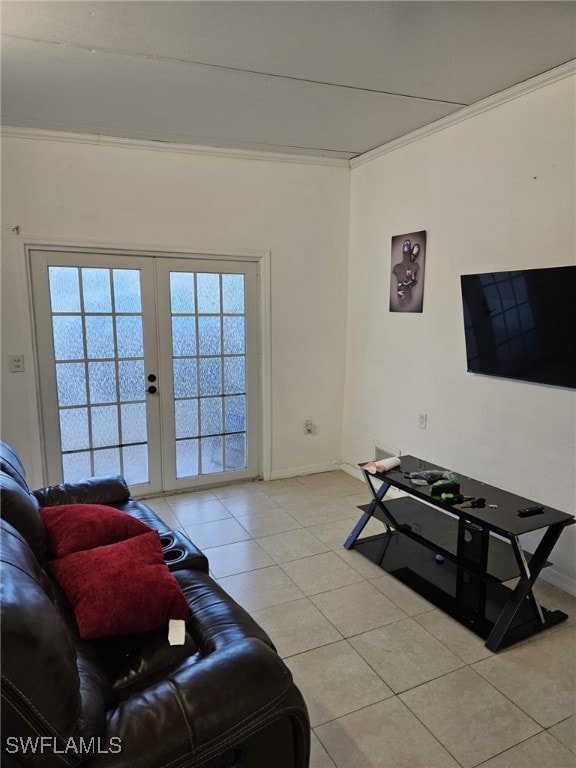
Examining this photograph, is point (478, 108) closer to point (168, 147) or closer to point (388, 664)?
point (168, 147)

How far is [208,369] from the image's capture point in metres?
4.12

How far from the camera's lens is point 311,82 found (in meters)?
2.65

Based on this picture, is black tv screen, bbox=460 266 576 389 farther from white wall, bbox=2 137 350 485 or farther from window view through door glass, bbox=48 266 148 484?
window view through door glass, bbox=48 266 148 484

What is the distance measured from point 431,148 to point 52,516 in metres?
3.29

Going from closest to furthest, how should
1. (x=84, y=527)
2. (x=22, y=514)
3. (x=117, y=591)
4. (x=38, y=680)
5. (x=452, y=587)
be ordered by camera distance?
(x=38, y=680)
(x=117, y=591)
(x=22, y=514)
(x=84, y=527)
(x=452, y=587)

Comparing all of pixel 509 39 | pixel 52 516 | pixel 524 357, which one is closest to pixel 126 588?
pixel 52 516

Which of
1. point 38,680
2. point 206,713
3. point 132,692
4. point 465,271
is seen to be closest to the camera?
point 38,680

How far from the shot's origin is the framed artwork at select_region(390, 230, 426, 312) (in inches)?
141

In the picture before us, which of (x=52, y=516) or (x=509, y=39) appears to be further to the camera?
(x=509, y=39)

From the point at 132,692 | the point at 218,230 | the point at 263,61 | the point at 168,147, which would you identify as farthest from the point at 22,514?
the point at 168,147

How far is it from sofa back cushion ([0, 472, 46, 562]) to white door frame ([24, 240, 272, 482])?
6.37ft

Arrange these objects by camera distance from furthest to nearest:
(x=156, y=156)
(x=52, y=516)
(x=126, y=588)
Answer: (x=156, y=156), (x=52, y=516), (x=126, y=588)

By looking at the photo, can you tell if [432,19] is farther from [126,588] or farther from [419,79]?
[126,588]

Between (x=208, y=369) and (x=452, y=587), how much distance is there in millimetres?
2484
